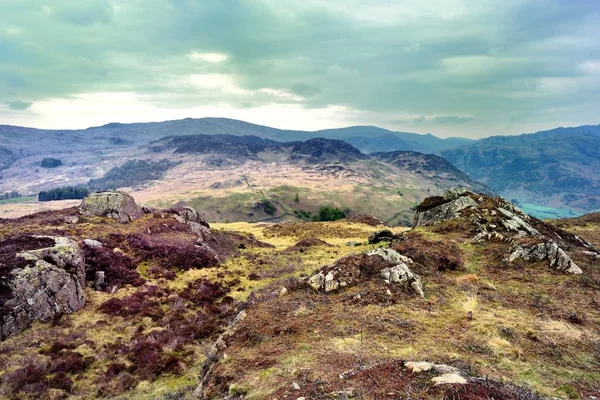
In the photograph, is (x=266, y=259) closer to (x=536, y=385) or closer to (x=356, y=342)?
(x=356, y=342)

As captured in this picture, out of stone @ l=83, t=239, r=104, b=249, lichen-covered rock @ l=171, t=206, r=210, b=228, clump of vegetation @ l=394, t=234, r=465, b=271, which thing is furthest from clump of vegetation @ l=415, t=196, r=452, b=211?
stone @ l=83, t=239, r=104, b=249

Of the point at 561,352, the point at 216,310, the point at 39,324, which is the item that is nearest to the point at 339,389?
the point at 561,352

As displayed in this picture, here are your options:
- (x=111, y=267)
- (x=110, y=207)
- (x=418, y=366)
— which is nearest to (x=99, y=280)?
(x=111, y=267)

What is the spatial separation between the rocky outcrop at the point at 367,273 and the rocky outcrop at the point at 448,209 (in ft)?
64.2

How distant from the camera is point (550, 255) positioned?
2425 cm

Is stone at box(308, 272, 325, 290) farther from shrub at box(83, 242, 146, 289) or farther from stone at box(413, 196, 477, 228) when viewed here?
stone at box(413, 196, 477, 228)

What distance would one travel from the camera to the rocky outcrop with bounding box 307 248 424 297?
21.3 metres

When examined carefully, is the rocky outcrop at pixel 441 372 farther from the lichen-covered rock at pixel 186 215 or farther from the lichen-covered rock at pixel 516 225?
the lichen-covered rock at pixel 186 215

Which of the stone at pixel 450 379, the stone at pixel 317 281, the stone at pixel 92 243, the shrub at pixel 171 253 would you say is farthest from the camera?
the shrub at pixel 171 253

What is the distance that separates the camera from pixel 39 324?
20.8 m

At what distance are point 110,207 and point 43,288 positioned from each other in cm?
2715

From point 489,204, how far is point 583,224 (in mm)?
23017

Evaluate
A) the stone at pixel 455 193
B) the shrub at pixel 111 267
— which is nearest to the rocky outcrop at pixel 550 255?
the stone at pixel 455 193

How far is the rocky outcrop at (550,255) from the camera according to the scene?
75.6 ft
